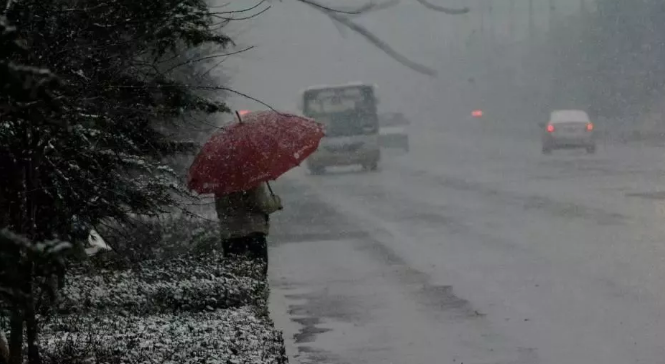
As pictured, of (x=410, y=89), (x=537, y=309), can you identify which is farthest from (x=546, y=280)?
(x=410, y=89)

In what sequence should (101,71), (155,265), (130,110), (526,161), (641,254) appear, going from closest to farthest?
(101,71)
(130,110)
(155,265)
(641,254)
(526,161)

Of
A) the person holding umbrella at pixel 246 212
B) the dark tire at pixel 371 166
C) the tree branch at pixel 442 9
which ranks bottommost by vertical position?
the dark tire at pixel 371 166

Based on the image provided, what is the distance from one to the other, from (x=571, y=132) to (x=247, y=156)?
29.4 meters

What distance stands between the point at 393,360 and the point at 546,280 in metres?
3.67

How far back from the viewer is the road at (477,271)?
8117 millimetres

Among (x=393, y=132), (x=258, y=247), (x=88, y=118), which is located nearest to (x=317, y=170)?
(x=393, y=132)

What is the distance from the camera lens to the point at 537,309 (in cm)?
938

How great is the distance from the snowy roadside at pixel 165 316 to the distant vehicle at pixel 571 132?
93.8ft

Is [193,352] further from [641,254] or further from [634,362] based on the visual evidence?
[641,254]

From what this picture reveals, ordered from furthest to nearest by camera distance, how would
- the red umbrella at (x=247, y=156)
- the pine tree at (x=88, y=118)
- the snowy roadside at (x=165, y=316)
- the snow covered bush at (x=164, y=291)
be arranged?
the red umbrella at (x=247, y=156), the snow covered bush at (x=164, y=291), the snowy roadside at (x=165, y=316), the pine tree at (x=88, y=118)

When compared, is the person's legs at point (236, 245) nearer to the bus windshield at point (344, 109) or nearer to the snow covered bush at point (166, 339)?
the snow covered bush at point (166, 339)

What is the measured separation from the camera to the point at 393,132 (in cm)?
4425

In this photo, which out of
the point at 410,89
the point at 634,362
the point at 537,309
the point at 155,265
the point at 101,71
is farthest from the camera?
the point at 410,89

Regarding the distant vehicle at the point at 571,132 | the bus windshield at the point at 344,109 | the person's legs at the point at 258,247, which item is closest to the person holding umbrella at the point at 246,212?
A: the person's legs at the point at 258,247
